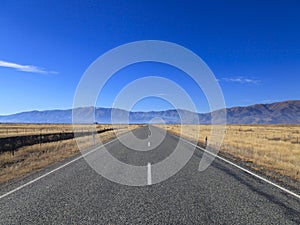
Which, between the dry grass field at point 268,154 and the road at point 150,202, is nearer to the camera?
the road at point 150,202

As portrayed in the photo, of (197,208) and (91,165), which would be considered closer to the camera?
(197,208)

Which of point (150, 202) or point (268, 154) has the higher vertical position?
point (150, 202)

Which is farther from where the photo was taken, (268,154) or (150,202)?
(268,154)

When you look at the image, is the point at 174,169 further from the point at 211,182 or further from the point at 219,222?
the point at 219,222

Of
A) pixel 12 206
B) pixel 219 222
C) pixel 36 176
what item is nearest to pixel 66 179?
pixel 36 176

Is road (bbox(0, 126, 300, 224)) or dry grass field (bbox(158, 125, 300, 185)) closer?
road (bbox(0, 126, 300, 224))

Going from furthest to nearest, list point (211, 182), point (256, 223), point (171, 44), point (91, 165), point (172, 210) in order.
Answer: point (171, 44) < point (91, 165) < point (211, 182) < point (172, 210) < point (256, 223)

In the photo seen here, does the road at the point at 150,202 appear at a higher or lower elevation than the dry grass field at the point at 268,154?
higher

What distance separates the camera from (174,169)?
9953 mm

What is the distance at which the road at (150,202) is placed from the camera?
4781 mm

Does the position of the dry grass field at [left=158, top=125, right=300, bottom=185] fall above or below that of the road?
below

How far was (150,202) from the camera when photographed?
5777mm

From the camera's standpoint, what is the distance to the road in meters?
4.78

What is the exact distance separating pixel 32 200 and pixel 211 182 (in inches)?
184
